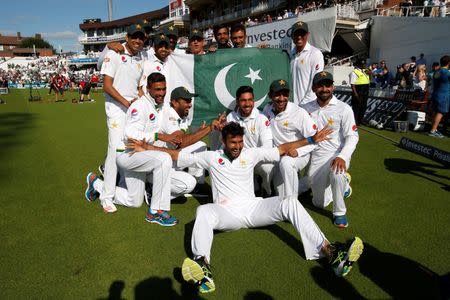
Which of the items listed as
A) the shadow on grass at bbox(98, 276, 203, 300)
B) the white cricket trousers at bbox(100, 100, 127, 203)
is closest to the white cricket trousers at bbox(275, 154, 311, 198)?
the shadow on grass at bbox(98, 276, 203, 300)

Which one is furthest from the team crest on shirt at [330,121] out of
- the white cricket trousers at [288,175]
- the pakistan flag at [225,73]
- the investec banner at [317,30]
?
the investec banner at [317,30]

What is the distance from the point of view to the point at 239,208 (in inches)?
141

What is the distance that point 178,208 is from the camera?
15.0ft

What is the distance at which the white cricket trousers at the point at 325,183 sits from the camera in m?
3.83

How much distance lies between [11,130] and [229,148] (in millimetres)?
10312

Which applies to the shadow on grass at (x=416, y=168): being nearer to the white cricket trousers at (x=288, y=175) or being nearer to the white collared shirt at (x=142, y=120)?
the white cricket trousers at (x=288, y=175)

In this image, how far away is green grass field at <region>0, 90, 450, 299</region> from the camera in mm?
2791

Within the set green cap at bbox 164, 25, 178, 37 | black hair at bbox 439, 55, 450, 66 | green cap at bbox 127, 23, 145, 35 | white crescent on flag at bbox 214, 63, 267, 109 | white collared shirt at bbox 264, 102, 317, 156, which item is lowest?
white collared shirt at bbox 264, 102, 317, 156

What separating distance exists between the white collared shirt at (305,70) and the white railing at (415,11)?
17.1 meters

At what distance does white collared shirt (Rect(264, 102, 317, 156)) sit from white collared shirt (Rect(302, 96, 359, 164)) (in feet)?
0.67

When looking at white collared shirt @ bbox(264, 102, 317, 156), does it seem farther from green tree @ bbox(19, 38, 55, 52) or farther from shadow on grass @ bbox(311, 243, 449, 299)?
green tree @ bbox(19, 38, 55, 52)

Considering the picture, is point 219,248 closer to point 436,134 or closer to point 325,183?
point 325,183

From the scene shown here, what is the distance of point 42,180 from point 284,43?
738 centimetres

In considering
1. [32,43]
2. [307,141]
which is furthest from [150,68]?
[32,43]
